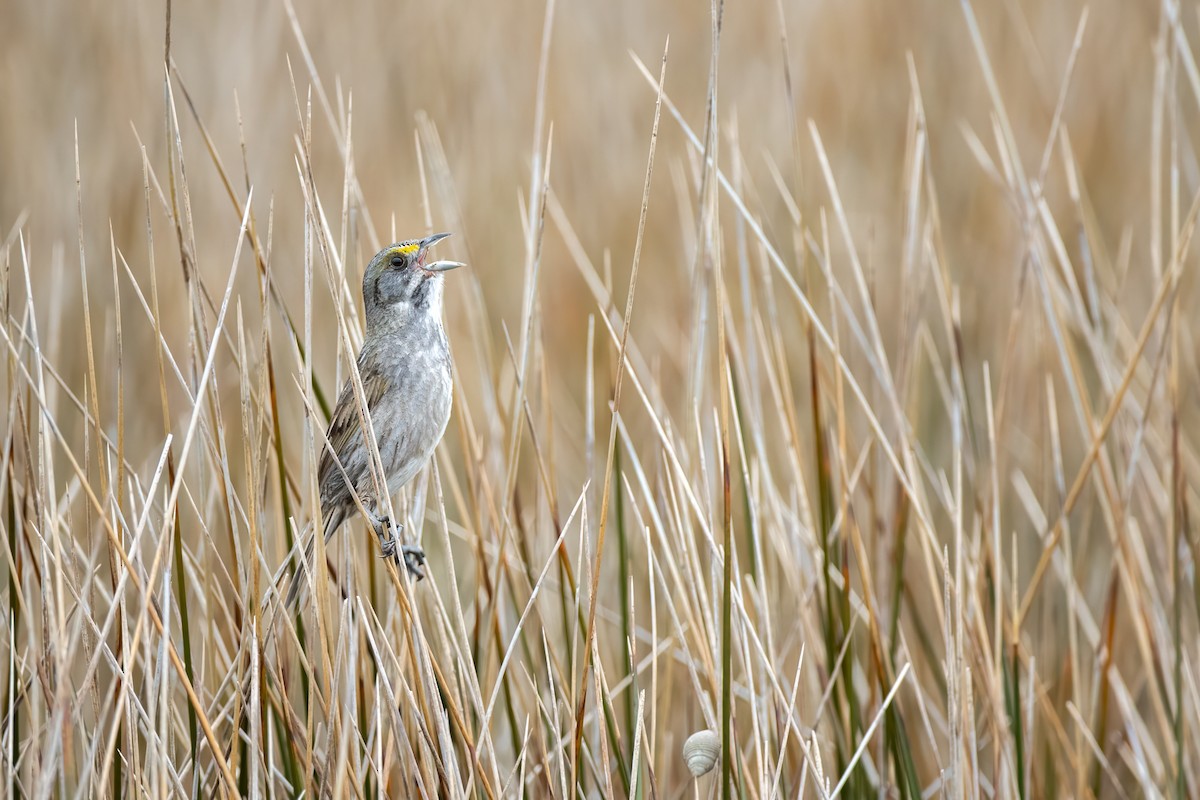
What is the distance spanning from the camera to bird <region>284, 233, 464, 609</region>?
2.46 meters

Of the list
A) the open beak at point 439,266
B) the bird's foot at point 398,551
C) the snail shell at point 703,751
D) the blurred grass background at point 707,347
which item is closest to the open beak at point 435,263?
the open beak at point 439,266

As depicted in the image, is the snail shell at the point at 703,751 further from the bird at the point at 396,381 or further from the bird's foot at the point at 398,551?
the bird at the point at 396,381

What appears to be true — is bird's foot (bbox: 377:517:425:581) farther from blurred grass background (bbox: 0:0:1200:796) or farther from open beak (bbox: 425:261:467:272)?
open beak (bbox: 425:261:467:272)

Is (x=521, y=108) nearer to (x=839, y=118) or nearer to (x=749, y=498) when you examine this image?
(x=839, y=118)

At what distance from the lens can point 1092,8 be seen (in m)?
4.83

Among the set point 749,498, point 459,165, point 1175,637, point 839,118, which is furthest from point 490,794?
point 839,118

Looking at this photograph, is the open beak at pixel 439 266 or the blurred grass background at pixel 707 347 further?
the open beak at pixel 439 266

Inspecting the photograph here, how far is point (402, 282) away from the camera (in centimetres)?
259

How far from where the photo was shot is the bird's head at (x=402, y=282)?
2541 millimetres

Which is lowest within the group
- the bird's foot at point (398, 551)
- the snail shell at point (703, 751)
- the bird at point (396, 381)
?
the snail shell at point (703, 751)

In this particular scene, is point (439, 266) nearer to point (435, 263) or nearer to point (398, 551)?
point (435, 263)

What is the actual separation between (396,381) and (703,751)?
1.02 meters

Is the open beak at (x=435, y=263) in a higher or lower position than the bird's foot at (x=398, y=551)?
higher

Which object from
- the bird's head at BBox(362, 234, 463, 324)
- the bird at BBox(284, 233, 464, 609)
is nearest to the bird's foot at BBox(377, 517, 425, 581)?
the bird at BBox(284, 233, 464, 609)
